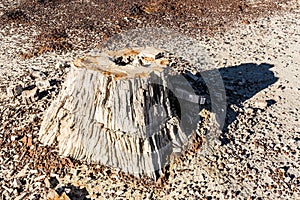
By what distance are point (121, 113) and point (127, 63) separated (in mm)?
1084

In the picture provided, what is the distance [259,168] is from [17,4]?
33.9ft

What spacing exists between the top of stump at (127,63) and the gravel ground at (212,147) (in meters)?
1.70

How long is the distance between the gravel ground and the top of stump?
170 centimetres

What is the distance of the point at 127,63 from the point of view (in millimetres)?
7051

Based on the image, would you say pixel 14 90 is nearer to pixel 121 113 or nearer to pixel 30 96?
pixel 30 96

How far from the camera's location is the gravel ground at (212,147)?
658 cm

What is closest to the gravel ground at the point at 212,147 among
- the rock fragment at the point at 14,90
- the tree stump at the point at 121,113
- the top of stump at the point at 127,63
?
the rock fragment at the point at 14,90

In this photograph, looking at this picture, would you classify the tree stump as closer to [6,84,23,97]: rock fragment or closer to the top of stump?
the top of stump

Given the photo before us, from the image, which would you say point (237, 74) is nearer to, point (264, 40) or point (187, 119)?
point (264, 40)

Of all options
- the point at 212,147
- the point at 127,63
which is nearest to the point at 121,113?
the point at 127,63

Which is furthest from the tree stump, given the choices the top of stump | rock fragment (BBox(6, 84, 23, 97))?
rock fragment (BBox(6, 84, 23, 97))

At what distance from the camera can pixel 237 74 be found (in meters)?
9.69

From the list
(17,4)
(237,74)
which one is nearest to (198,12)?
(237,74)

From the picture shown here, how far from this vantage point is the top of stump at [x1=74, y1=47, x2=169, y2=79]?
6355 millimetres
